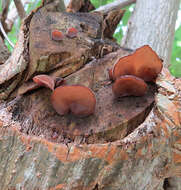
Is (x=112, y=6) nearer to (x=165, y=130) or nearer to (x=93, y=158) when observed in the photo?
(x=165, y=130)

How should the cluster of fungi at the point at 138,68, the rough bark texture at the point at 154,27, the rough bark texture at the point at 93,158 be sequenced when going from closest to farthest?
the rough bark texture at the point at 93,158 → the cluster of fungi at the point at 138,68 → the rough bark texture at the point at 154,27

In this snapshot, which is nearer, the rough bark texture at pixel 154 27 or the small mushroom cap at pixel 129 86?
the small mushroom cap at pixel 129 86

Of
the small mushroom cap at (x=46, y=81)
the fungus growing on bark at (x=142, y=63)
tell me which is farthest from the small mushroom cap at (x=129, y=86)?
the small mushroom cap at (x=46, y=81)

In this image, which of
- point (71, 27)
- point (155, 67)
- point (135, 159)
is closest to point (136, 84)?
point (155, 67)

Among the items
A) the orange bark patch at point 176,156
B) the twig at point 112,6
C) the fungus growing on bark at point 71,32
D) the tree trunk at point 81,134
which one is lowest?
the orange bark patch at point 176,156

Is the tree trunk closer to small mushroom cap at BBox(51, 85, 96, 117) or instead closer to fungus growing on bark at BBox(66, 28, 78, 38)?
small mushroom cap at BBox(51, 85, 96, 117)

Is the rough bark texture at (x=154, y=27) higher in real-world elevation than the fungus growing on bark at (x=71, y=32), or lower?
lower

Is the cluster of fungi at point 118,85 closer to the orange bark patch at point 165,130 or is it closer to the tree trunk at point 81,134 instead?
the tree trunk at point 81,134
